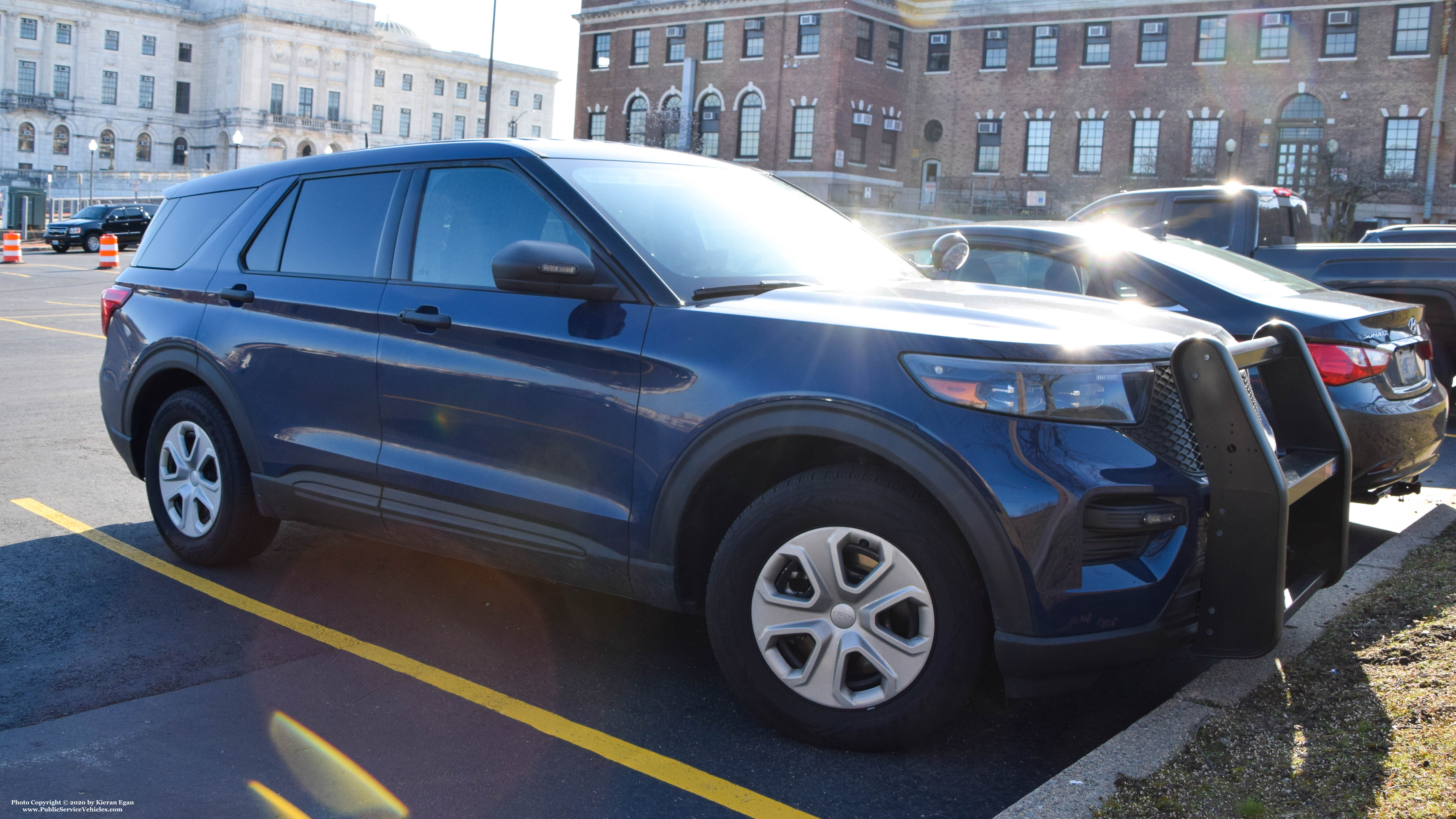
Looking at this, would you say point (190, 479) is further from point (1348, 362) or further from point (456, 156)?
point (1348, 362)

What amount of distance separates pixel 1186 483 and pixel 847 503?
90 cm

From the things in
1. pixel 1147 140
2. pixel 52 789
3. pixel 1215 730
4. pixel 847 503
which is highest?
pixel 1147 140

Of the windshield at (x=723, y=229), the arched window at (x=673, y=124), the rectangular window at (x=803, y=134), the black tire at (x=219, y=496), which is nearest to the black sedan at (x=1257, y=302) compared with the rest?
the windshield at (x=723, y=229)

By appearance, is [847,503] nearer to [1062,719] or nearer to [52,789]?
[1062,719]

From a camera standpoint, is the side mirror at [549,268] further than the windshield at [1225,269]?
No

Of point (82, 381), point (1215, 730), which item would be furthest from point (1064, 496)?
point (82, 381)

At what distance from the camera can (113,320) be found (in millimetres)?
5602

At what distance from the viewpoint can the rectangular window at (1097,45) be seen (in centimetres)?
4619

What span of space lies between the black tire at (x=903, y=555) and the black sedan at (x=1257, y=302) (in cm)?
139

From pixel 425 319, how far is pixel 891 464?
183 cm

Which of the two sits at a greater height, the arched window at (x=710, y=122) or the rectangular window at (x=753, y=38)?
the rectangular window at (x=753, y=38)

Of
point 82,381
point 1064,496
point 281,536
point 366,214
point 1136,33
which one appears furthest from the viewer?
point 1136,33

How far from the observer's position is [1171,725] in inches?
129

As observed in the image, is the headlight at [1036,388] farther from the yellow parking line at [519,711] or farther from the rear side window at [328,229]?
the rear side window at [328,229]
